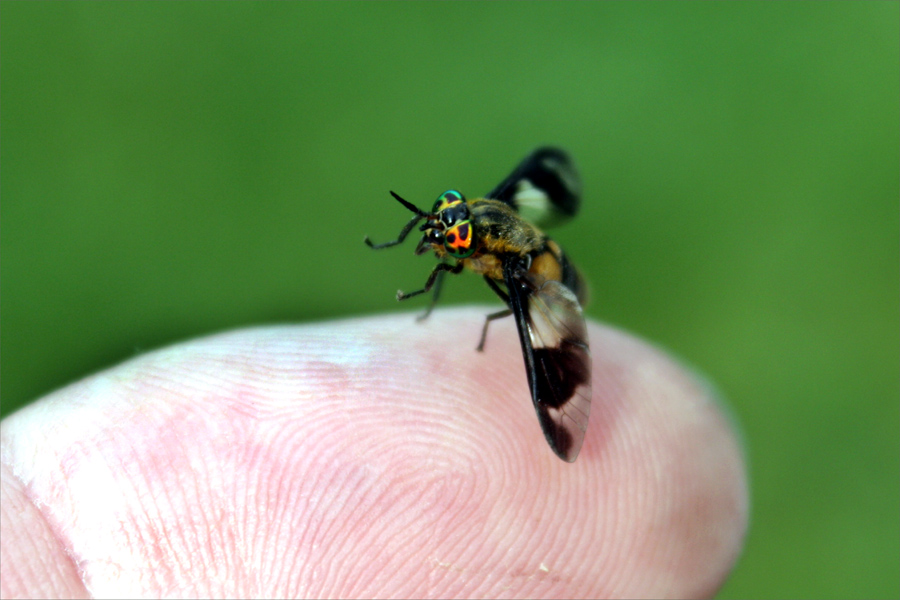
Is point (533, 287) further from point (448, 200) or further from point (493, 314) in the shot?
point (448, 200)

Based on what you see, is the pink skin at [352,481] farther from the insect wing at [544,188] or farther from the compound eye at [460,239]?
the insect wing at [544,188]

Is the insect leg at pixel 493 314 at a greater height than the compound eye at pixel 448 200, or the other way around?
the compound eye at pixel 448 200

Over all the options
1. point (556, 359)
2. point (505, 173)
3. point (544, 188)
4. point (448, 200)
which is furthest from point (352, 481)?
point (505, 173)

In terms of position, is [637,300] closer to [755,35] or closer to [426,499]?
[755,35]

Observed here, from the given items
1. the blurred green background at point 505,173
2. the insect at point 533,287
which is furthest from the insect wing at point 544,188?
the blurred green background at point 505,173

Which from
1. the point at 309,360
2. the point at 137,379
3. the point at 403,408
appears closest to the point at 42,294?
the point at 137,379

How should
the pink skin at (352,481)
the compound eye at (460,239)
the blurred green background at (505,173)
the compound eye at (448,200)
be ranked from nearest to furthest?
1. the pink skin at (352,481)
2. the compound eye at (460,239)
3. the compound eye at (448,200)
4. the blurred green background at (505,173)

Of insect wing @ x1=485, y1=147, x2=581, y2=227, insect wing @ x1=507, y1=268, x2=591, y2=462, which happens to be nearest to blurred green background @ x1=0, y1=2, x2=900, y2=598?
insect wing @ x1=485, y1=147, x2=581, y2=227

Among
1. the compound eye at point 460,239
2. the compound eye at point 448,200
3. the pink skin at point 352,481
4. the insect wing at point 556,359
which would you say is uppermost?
the compound eye at point 448,200
